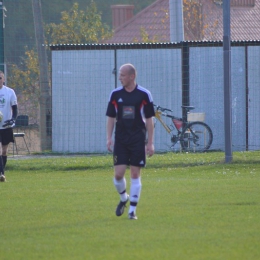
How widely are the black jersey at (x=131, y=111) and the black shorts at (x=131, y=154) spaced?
3.2 inches

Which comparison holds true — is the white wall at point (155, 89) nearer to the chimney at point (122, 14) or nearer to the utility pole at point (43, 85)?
the utility pole at point (43, 85)

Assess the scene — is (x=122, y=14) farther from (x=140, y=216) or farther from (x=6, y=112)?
(x=140, y=216)

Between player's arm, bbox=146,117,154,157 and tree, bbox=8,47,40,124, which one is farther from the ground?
tree, bbox=8,47,40,124

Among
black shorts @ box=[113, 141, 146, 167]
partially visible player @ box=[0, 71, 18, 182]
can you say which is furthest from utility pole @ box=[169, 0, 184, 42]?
black shorts @ box=[113, 141, 146, 167]

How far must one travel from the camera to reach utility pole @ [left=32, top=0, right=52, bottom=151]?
18.8 m

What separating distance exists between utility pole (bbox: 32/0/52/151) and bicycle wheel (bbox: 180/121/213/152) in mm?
3572

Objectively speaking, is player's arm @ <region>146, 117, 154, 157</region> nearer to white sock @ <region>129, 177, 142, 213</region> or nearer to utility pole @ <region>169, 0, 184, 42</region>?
white sock @ <region>129, 177, 142, 213</region>

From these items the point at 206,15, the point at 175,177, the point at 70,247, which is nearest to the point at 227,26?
the point at 175,177

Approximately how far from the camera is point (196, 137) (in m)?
18.6

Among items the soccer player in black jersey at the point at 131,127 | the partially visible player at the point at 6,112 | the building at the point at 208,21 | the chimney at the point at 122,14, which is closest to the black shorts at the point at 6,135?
the partially visible player at the point at 6,112

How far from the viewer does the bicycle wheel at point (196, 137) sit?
18.6 m

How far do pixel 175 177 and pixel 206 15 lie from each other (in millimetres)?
14584

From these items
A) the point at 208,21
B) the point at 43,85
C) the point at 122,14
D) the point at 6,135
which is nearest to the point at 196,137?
the point at 43,85

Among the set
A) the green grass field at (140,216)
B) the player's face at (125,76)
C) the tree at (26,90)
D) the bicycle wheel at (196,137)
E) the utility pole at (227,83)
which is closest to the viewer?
the green grass field at (140,216)
